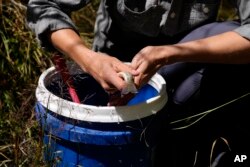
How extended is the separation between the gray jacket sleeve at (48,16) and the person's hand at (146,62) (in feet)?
0.87

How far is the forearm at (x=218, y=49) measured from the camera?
1422 millimetres

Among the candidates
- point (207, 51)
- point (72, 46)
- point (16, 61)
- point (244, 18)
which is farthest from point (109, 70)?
point (16, 61)

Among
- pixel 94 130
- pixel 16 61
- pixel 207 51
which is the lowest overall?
pixel 16 61

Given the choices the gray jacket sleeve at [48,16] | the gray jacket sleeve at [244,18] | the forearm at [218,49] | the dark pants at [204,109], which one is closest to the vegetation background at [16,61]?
the gray jacket sleeve at [48,16]

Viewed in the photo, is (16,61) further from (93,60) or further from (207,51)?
(207,51)

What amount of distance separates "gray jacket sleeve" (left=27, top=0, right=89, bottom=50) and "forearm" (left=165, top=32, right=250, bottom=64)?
33cm

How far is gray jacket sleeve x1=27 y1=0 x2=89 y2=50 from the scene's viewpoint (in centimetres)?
148

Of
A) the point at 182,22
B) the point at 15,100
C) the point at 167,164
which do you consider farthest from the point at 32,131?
the point at 182,22

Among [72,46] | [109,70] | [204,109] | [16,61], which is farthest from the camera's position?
[16,61]

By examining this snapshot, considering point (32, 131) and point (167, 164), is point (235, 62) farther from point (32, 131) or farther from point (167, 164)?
point (32, 131)

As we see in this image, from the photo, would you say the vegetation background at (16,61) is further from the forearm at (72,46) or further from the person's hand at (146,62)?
the person's hand at (146,62)

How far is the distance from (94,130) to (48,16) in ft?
1.17

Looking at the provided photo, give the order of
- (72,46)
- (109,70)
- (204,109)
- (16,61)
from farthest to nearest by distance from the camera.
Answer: (16,61)
(204,109)
(72,46)
(109,70)

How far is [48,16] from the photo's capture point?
149 cm
